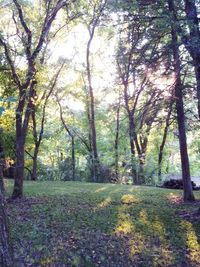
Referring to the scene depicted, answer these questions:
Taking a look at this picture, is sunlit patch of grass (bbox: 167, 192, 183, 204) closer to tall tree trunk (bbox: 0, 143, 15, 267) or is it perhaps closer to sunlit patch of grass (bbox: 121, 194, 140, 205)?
sunlit patch of grass (bbox: 121, 194, 140, 205)

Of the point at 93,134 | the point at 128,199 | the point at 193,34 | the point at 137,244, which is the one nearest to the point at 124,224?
the point at 137,244

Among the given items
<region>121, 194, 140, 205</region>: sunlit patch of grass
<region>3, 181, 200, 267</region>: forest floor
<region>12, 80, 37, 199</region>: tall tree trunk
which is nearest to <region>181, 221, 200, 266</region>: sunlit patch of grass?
<region>3, 181, 200, 267</region>: forest floor

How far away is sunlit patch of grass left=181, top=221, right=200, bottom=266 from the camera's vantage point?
544 centimetres

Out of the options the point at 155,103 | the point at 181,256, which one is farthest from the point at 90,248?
the point at 155,103

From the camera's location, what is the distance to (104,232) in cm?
620

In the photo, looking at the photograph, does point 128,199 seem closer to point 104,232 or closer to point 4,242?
point 104,232

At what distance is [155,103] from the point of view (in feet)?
26.9

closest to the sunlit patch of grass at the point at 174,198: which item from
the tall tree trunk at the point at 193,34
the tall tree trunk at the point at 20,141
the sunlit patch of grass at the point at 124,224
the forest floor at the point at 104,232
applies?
the forest floor at the point at 104,232

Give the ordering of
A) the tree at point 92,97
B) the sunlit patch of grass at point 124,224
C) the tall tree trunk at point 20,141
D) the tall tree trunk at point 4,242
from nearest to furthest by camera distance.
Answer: the tall tree trunk at point 4,242 < the sunlit patch of grass at point 124,224 < the tall tree trunk at point 20,141 < the tree at point 92,97

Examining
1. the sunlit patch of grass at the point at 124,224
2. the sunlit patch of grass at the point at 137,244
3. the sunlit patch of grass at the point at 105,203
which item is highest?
the sunlit patch of grass at the point at 105,203

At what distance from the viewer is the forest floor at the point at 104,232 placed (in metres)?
5.28

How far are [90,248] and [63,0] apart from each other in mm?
6782

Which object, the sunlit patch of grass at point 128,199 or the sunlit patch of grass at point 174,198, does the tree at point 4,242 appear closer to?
the sunlit patch of grass at point 128,199

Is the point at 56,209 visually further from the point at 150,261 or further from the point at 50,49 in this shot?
the point at 50,49
